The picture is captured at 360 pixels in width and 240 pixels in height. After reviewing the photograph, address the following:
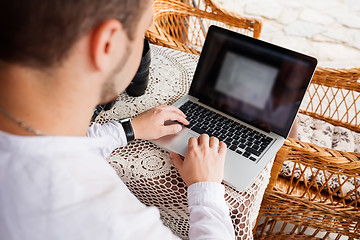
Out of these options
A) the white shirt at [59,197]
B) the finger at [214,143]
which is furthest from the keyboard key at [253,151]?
the white shirt at [59,197]

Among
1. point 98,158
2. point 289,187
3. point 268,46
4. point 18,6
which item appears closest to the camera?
point 18,6

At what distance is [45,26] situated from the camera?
1.38 ft

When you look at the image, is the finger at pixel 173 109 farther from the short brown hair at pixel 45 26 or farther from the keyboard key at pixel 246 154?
the short brown hair at pixel 45 26

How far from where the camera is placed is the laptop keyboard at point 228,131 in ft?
2.82

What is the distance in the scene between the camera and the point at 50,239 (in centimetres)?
43

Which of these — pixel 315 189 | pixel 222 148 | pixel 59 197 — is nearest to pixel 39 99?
pixel 59 197

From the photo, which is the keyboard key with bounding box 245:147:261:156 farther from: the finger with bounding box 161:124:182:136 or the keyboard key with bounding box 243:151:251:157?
the finger with bounding box 161:124:182:136

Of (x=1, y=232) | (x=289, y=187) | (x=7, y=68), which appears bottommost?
(x=289, y=187)

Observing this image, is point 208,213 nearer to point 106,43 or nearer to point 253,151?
point 253,151

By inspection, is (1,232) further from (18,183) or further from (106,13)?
(106,13)

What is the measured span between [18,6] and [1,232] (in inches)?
12.3

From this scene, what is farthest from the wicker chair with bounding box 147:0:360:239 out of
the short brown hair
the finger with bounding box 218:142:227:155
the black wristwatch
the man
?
the short brown hair

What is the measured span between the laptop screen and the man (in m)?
0.46

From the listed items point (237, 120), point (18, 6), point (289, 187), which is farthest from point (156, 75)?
point (18, 6)
